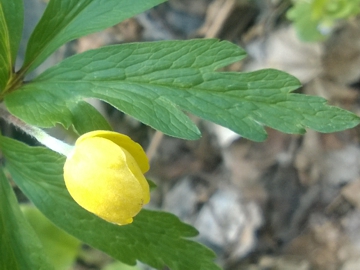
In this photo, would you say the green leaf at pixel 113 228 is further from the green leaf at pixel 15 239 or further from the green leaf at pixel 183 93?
the green leaf at pixel 183 93

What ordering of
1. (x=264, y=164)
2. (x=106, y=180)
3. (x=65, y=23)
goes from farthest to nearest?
(x=264, y=164), (x=65, y=23), (x=106, y=180)

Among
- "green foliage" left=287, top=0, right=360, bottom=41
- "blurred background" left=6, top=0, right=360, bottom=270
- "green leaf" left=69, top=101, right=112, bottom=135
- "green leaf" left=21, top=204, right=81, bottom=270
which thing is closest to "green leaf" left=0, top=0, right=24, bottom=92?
"green leaf" left=69, top=101, right=112, bottom=135

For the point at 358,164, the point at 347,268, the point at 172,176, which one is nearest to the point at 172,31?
the point at 172,176

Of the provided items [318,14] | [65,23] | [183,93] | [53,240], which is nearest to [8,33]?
[65,23]

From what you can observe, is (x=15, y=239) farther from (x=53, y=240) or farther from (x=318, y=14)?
(x=318, y=14)

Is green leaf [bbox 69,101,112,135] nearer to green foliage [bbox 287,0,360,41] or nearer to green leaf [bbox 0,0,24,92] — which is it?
green leaf [bbox 0,0,24,92]

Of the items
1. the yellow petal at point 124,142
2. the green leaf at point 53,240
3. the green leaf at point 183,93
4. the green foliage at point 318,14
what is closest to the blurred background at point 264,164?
the green foliage at point 318,14
